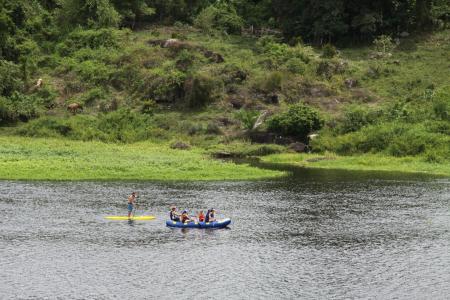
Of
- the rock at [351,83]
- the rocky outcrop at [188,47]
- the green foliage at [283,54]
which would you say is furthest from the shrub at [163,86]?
the rock at [351,83]

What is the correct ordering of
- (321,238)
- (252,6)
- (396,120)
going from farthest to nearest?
(252,6) → (396,120) → (321,238)

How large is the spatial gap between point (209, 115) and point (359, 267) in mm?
75660

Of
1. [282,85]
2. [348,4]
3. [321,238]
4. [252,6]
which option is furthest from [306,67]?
[321,238]

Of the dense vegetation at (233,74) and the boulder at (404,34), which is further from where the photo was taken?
the boulder at (404,34)

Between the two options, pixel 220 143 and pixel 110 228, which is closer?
pixel 110 228

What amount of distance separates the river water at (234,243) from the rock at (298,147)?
26.7 m

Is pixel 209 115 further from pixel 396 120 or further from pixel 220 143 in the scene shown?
pixel 396 120

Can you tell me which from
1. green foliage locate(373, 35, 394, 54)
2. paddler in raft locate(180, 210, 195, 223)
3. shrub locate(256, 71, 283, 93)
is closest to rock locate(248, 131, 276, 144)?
shrub locate(256, 71, 283, 93)

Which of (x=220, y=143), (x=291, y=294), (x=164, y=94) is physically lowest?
(x=291, y=294)

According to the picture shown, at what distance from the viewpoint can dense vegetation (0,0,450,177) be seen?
112125 millimetres

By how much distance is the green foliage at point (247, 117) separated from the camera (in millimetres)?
116500

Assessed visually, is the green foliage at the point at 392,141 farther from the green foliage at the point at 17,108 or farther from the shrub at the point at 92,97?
the green foliage at the point at 17,108

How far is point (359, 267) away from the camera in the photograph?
50031 millimetres

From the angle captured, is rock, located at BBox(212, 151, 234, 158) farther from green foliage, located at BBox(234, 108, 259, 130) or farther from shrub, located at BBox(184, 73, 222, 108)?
shrub, located at BBox(184, 73, 222, 108)
